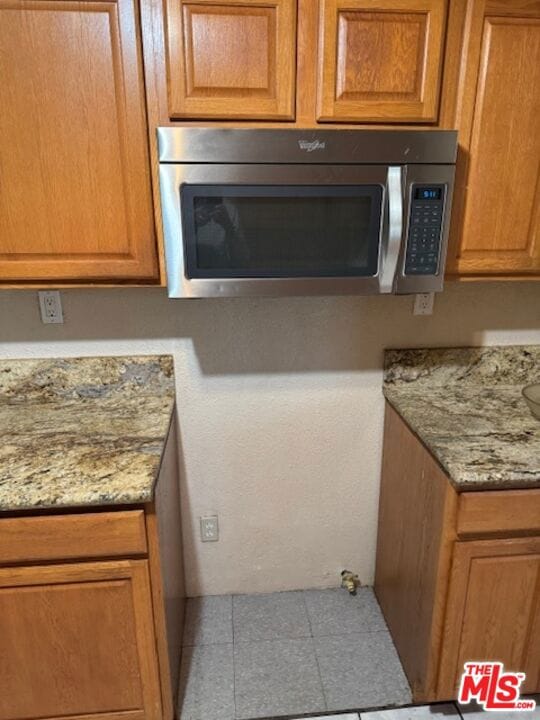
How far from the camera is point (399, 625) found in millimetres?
1613

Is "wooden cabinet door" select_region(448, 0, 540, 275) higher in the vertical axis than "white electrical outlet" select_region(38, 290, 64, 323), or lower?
higher

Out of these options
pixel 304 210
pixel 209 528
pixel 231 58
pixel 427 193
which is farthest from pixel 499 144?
pixel 209 528

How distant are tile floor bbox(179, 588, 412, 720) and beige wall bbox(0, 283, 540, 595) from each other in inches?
3.9

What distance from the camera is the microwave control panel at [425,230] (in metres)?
1.17

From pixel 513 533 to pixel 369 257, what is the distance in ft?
2.67

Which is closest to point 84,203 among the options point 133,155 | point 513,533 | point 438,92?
point 133,155

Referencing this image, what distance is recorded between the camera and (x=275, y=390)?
168 centimetres

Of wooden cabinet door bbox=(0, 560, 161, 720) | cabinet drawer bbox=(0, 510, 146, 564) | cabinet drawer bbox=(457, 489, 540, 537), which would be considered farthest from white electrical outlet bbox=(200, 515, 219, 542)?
cabinet drawer bbox=(457, 489, 540, 537)

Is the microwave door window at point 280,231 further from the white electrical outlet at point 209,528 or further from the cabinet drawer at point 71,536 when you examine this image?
the white electrical outlet at point 209,528

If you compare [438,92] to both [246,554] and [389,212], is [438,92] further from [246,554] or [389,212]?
[246,554]

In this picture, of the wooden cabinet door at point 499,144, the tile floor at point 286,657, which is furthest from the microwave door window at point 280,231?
the tile floor at point 286,657

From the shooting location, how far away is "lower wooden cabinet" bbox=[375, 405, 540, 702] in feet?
3.91

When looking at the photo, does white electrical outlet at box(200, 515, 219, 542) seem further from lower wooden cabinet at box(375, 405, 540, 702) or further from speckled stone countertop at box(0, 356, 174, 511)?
lower wooden cabinet at box(375, 405, 540, 702)

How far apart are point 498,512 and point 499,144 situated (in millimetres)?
944
